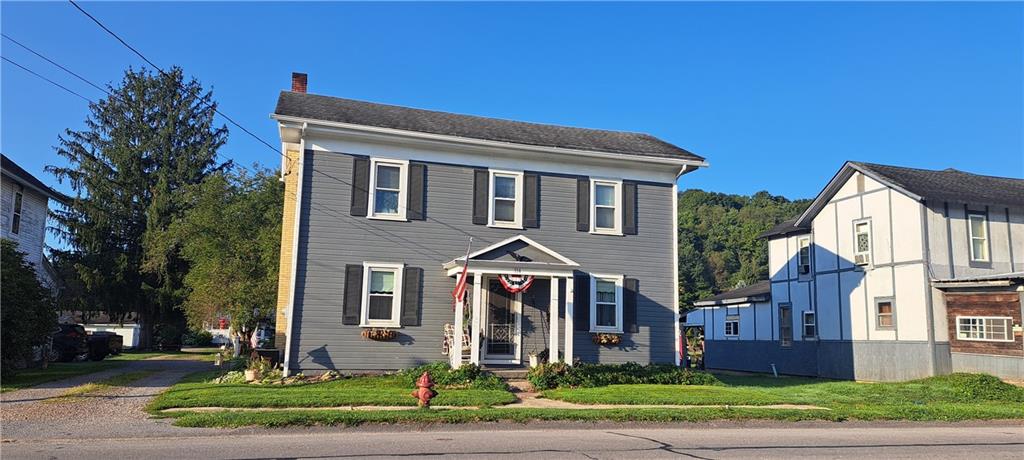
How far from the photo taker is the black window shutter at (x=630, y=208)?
19562 millimetres

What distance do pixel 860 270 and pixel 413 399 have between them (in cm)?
1839

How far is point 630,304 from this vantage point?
1919cm

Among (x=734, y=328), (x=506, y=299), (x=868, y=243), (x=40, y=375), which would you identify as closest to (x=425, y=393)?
(x=506, y=299)

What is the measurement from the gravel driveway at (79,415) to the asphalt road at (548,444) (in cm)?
54

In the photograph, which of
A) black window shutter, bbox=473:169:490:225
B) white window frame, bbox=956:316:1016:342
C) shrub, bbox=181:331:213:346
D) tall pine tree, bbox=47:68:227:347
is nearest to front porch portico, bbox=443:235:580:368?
black window shutter, bbox=473:169:490:225

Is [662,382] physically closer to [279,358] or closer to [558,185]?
[558,185]

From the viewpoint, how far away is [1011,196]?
80.4 feet

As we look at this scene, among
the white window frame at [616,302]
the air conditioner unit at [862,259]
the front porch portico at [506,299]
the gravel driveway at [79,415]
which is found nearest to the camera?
the gravel driveway at [79,415]

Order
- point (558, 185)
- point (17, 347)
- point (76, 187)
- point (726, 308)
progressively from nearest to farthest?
point (17, 347)
point (558, 185)
point (726, 308)
point (76, 187)

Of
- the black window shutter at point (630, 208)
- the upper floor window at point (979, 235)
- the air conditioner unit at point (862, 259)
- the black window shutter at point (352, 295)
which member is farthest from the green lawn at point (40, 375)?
the upper floor window at point (979, 235)

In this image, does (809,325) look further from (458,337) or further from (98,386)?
(98,386)

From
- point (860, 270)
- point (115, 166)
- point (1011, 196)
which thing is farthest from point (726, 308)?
point (115, 166)

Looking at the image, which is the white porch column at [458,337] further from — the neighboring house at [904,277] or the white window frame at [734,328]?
the white window frame at [734,328]

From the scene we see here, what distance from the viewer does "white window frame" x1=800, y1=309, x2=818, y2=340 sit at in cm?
2758
